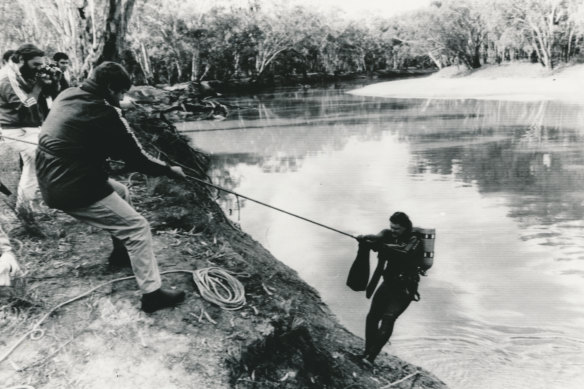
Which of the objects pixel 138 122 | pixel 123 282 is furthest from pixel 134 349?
pixel 138 122

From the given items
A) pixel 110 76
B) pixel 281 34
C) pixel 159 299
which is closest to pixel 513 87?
pixel 281 34

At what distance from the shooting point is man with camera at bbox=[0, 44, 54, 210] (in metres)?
4.71

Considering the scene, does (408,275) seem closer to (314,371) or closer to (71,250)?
(314,371)

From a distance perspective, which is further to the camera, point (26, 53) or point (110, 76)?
point (26, 53)

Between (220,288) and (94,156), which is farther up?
(94,156)

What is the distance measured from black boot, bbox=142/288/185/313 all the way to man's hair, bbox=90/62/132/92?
147 centimetres

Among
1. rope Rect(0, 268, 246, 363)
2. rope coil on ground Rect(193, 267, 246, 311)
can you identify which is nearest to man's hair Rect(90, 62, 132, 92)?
rope Rect(0, 268, 246, 363)

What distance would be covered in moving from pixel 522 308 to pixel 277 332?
3659mm

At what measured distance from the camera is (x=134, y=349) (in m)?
3.42

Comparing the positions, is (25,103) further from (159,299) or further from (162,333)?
(162,333)

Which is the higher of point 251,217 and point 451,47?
point 451,47

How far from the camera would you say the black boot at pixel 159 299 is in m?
3.66

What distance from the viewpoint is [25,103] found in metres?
4.91

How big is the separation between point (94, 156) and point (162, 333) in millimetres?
1325
